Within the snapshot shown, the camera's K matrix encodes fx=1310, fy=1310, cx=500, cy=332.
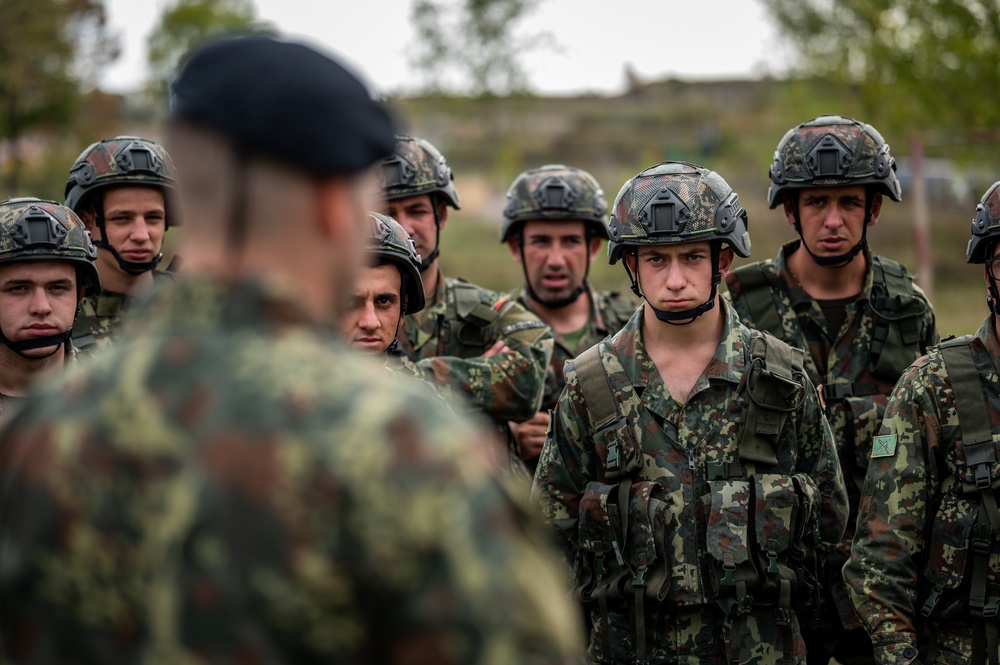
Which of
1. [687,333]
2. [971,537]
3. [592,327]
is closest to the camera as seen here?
[971,537]

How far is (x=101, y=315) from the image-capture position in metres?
7.62

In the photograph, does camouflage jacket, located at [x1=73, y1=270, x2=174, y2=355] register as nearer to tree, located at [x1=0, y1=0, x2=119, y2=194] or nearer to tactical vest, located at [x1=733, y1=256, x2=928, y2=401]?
tactical vest, located at [x1=733, y1=256, x2=928, y2=401]

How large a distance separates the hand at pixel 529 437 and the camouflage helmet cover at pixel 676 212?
6.25 ft

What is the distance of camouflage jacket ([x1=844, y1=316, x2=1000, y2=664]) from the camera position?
15.8 feet

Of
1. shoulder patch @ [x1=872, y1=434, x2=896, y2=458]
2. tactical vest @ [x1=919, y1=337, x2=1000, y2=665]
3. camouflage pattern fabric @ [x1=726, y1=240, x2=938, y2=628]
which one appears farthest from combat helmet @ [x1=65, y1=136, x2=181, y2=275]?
tactical vest @ [x1=919, y1=337, x2=1000, y2=665]

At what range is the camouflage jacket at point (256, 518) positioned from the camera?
76.4 inches

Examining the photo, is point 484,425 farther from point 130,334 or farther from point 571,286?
point 130,334

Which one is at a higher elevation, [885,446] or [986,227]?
[986,227]

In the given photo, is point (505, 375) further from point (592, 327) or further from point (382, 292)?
point (592, 327)

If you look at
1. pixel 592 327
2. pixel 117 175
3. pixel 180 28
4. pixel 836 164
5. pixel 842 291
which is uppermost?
pixel 180 28

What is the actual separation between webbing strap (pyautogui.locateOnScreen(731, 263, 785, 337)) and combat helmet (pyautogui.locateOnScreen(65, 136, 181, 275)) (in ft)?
11.0

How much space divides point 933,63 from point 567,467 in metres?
18.7

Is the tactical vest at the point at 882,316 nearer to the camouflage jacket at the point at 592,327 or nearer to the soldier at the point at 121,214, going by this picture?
the camouflage jacket at the point at 592,327

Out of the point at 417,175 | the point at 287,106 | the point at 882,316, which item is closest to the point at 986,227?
the point at 882,316
